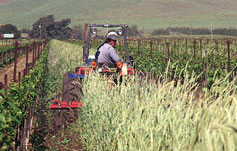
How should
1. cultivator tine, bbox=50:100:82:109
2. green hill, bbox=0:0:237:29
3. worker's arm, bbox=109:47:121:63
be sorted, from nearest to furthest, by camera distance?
cultivator tine, bbox=50:100:82:109, worker's arm, bbox=109:47:121:63, green hill, bbox=0:0:237:29

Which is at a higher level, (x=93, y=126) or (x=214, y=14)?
(x=214, y=14)

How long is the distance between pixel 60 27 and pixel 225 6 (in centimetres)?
6473

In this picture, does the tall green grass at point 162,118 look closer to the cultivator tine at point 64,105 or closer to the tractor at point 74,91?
the cultivator tine at point 64,105

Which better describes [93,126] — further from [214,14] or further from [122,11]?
[122,11]

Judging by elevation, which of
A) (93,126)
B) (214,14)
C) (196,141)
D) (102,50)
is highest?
(214,14)

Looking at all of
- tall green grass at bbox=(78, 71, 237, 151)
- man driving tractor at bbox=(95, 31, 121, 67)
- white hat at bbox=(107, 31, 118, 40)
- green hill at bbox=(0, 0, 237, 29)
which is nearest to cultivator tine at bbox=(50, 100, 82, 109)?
tall green grass at bbox=(78, 71, 237, 151)

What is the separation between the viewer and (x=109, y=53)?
801 cm

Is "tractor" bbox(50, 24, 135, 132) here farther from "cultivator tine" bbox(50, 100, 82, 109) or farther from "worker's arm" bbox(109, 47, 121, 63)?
"worker's arm" bbox(109, 47, 121, 63)

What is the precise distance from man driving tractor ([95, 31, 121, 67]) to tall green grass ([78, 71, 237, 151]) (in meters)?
0.97

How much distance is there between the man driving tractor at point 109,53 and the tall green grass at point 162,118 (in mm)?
971

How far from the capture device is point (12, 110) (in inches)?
212

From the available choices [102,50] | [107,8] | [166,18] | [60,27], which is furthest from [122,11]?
[102,50]

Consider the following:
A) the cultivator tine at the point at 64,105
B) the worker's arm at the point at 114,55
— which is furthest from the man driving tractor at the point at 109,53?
the cultivator tine at the point at 64,105

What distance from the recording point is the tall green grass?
2.86 metres
